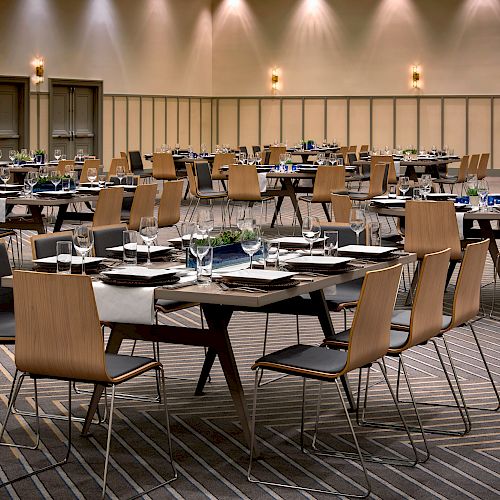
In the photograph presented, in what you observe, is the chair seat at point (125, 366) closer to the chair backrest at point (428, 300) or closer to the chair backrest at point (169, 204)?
the chair backrest at point (428, 300)

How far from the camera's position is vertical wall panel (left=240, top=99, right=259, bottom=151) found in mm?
27188

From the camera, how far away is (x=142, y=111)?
25047 millimetres

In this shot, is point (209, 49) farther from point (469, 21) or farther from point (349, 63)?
point (469, 21)

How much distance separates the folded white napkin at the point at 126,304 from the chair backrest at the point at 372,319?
2.76ft

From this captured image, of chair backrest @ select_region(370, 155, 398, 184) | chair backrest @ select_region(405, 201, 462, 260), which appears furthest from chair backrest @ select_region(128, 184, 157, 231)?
chair backrest @ select_region(370, 155, 398, 184)

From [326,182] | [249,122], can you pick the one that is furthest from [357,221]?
[249,122]

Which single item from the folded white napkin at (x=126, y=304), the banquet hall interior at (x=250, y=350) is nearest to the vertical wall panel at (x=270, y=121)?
the banquet hall interior at (x=250, y=350)

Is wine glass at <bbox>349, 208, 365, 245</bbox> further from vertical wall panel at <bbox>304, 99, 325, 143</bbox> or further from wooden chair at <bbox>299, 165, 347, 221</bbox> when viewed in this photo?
vertical wall panel at <bbox>304, 99, 325, 143</bbox>

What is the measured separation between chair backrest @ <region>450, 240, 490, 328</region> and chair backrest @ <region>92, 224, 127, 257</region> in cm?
197

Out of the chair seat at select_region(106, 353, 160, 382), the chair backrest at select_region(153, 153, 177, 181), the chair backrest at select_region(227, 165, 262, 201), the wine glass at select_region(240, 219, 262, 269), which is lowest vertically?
the chair seat at select_region(106, 353, 160, 382)

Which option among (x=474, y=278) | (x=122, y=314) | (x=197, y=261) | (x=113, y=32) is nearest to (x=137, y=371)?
(x=122, y=314)

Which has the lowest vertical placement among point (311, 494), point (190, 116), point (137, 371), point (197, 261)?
point (311, 494)

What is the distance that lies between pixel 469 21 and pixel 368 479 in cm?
2187

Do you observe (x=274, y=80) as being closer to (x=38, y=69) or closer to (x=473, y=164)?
(x=38, y=69)
